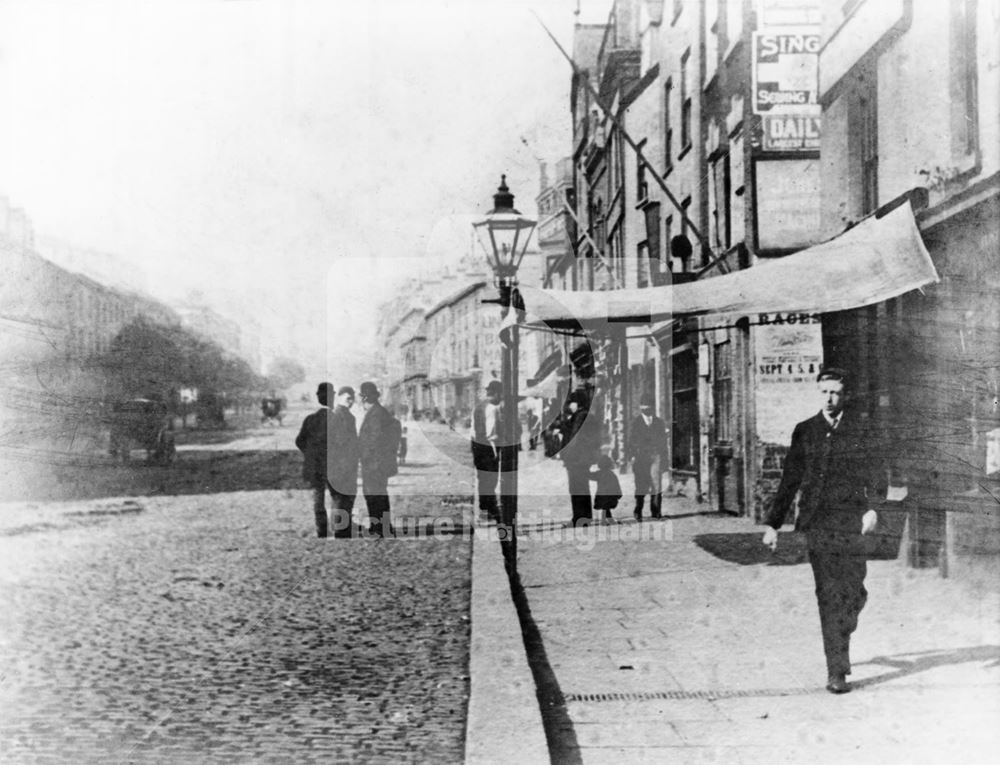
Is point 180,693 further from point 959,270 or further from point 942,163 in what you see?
point 942,163

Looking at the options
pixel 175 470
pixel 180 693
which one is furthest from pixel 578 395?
pixel 180 693

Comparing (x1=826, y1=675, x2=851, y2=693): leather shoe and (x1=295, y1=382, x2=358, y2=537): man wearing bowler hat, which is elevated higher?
(x1=295, y1=382, x2=358, y2=537): man wearing bowler hat

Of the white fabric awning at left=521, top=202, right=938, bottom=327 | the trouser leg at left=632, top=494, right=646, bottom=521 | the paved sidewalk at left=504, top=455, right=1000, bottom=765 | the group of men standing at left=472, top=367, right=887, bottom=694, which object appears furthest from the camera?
the trouser leg at left=632, top=494, right=646, bottom=521

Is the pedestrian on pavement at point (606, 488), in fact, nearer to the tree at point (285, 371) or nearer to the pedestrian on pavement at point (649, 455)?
the pedestrian on pavement at point (649, 455)

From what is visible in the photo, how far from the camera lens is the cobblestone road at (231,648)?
15.8 ft

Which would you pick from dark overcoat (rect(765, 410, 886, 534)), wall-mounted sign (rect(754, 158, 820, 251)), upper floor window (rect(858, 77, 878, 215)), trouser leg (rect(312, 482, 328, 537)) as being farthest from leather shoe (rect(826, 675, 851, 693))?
trouser leg (rect(312, 482, 328, 537))

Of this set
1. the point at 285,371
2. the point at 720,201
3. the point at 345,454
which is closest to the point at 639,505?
the point at 345,454

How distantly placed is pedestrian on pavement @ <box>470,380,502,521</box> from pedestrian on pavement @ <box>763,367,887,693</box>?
8357 millimetres

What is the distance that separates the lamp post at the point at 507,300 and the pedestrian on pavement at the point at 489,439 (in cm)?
194

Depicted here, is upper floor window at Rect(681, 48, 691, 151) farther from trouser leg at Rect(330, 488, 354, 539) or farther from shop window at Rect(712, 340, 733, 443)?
trouser leg at Rect(330, 488, 354, 539)

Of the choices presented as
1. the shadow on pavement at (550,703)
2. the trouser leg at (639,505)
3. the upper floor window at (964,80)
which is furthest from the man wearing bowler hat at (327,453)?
the upper floor window at (964,80)

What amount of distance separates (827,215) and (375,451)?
612 centimetres

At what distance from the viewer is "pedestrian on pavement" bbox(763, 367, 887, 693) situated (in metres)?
5.54

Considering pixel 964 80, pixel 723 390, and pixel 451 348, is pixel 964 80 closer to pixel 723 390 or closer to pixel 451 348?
pixel 723 390
